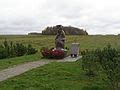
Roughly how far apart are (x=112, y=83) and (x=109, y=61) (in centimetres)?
107

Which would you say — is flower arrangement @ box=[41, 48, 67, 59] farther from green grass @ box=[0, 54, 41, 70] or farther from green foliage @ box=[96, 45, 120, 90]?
green foliage @ box=[96, 45, 120, 90]

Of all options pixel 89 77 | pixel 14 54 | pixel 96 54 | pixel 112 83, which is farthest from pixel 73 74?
pixel 14 54

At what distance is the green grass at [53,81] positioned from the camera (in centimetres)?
1299

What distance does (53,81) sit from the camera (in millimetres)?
14188

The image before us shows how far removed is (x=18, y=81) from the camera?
14.0 m

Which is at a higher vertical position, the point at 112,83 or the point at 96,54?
the point at 96,54

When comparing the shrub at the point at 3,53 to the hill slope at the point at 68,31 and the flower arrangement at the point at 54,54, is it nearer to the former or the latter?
the flower arrangement at the point at 54,54

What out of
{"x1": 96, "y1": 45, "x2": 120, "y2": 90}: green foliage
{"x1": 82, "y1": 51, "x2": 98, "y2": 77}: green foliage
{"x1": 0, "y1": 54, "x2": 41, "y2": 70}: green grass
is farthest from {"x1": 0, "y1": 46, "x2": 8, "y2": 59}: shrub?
{"x1": 96, "y1": 45, "x2": 120, "y2": 90}: green foliage

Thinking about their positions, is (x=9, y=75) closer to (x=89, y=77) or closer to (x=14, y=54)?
(x=89, y=77)

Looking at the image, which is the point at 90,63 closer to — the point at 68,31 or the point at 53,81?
the point at 53,81

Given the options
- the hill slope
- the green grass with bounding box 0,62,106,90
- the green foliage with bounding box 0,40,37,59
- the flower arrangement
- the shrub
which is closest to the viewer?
the green grass with bounding box 0,62,106,90

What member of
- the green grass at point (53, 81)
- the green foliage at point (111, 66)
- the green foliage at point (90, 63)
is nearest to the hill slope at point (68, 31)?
the green grass at point (53, 81)

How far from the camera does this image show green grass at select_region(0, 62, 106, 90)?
12992mm

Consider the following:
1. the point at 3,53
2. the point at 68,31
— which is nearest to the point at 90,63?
the point at 3,53
